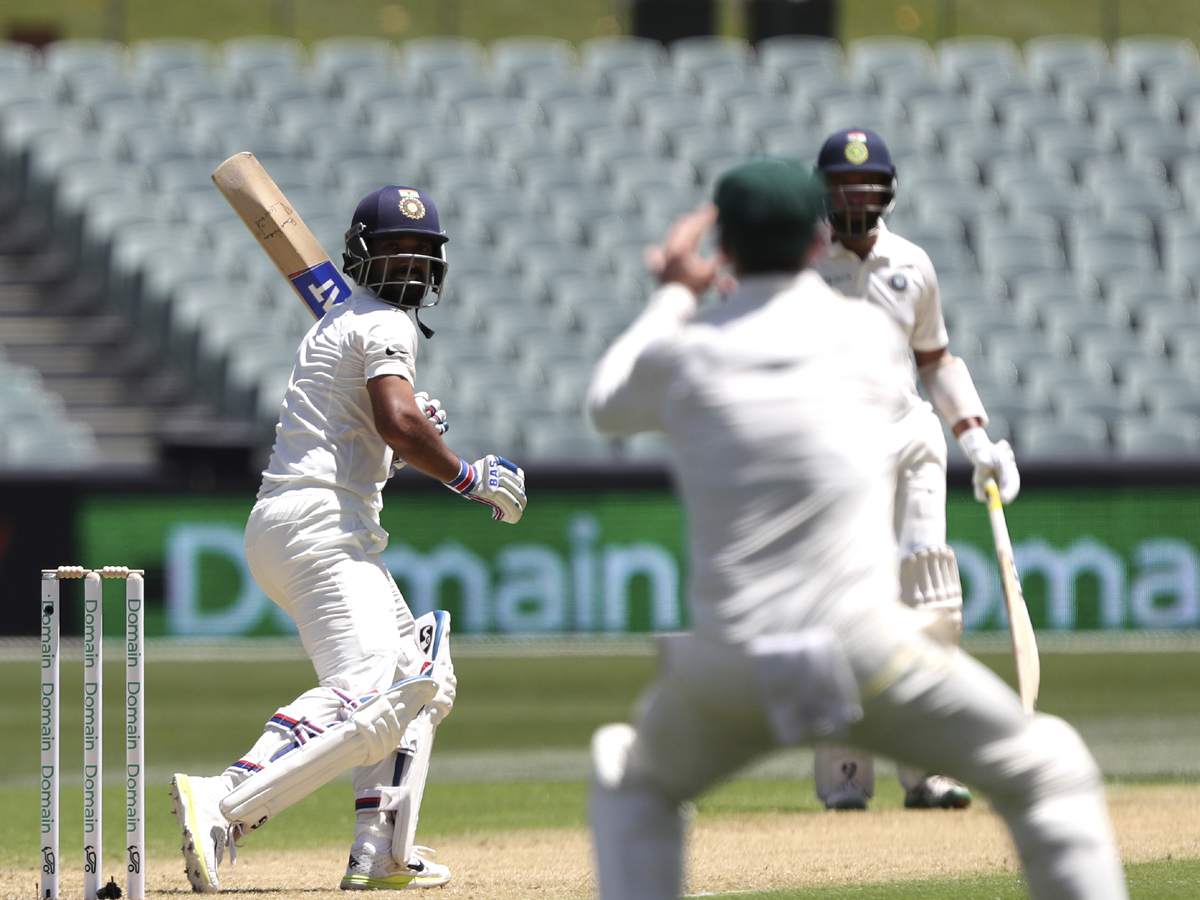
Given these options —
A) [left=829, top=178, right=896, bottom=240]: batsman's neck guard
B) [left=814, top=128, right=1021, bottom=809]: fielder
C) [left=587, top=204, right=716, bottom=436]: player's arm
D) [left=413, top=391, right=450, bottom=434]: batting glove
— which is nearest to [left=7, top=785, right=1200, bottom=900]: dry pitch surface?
[left=814, top=128, right=1021, bottom=809]: fielder

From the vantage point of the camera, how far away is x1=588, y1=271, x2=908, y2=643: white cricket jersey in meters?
3.10

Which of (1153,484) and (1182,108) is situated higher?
(1182,108)

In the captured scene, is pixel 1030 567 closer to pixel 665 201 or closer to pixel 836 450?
pixel 665 201

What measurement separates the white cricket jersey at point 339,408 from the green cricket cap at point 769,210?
2.10 metres

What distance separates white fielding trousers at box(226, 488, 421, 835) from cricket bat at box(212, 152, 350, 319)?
1073 mm

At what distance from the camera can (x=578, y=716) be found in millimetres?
10570

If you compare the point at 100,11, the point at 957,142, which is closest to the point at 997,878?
the point at 957,142

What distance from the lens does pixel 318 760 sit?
4.97 meters

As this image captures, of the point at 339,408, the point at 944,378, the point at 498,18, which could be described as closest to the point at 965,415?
the point at 944,378

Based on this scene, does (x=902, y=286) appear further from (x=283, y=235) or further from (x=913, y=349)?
(x=283, y=235)

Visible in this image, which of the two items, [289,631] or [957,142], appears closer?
[289,631]

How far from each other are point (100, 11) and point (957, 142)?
114 feet

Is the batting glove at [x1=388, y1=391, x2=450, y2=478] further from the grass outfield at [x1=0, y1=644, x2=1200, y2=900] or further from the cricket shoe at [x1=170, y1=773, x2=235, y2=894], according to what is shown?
the grass outfield at [x1=0, y1=644, x2=1200, y2=900]

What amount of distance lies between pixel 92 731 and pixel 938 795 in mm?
3546
